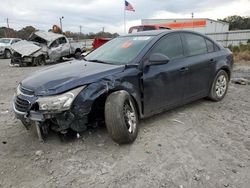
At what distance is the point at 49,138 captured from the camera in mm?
3805

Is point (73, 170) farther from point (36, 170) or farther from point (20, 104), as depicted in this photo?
point (20, 104)

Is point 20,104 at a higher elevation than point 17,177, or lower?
higher

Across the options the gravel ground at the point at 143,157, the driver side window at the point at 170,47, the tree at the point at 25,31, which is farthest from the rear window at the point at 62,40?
the tree at the point at 25,31

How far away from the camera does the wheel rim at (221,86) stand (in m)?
5.49

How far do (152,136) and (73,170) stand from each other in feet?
4.39

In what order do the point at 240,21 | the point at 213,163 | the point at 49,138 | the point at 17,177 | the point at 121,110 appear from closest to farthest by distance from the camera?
the point at 17,177
the point at 213,163
the point at 121,110
the point at 49,138
the point at 240,21

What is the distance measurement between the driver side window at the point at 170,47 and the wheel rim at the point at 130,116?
107cm

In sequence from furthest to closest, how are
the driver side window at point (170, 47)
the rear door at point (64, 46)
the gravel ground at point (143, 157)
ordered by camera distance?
1. the rear door at point (64, 46)
2. the driver side window at point (170, 47)
3. the gravel ground at point (143, 157)

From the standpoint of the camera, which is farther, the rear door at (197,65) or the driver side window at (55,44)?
the driver side window at (55,44)

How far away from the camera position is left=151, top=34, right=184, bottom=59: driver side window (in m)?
4.34

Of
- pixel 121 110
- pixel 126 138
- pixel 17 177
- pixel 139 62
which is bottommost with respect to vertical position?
pixel 17 177

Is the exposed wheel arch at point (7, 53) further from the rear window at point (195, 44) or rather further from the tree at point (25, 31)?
the tree at point (25, 31)

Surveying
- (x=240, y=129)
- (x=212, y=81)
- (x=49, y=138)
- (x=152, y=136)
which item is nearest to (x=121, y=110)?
(x=152, y=136)

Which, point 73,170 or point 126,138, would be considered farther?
point 126,138
